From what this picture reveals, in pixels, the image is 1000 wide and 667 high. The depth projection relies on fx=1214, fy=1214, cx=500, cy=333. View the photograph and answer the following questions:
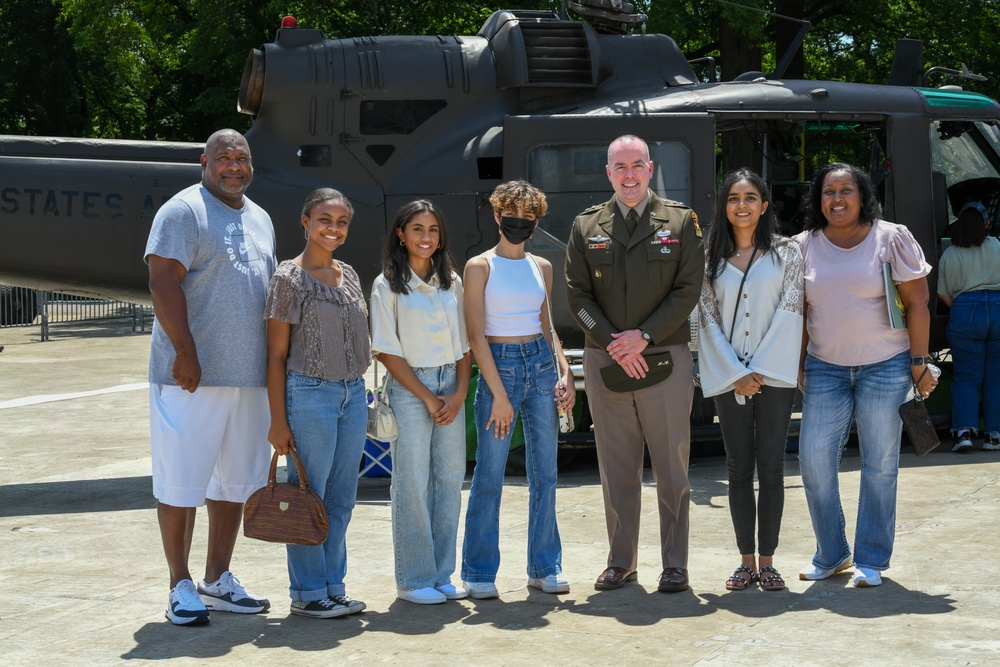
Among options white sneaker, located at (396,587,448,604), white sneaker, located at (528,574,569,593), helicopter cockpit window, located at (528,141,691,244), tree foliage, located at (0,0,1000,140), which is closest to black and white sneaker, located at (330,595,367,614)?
white sneaker, located at (396,587,448,604)

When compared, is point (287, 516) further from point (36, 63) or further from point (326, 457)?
point (36, 63)

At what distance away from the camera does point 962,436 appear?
900 centimetres

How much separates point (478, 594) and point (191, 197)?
2161 millimetres

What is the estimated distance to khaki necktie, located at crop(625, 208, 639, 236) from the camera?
18.3 feet

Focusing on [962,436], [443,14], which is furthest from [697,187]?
[443,14]

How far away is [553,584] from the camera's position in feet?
18.1

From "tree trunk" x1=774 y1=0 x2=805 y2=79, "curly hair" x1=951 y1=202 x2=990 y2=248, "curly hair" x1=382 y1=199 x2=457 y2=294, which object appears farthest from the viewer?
"tree trunk" x1=774 y1=0 x2=805 y2=79

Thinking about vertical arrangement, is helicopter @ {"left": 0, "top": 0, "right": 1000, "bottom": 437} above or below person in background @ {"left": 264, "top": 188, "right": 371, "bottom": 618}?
above

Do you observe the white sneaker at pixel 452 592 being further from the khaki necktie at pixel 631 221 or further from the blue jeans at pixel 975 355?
the blue jeans at pixel 975 355

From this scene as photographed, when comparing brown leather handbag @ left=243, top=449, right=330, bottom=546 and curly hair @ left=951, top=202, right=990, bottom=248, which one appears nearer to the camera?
brown leather handbag @ left=243, top=449, right=330, bottom=546

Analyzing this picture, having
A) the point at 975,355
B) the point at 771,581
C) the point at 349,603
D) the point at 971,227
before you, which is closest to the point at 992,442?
the point at 975,355

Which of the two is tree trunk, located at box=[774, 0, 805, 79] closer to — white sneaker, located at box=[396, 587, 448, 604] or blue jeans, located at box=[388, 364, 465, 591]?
blue jeans, located at box=[388, 364, 465, 591]

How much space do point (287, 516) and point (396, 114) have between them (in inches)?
167

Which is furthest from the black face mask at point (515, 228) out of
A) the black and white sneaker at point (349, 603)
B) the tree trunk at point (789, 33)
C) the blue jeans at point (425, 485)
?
the tree trunk at point (789, 33)
